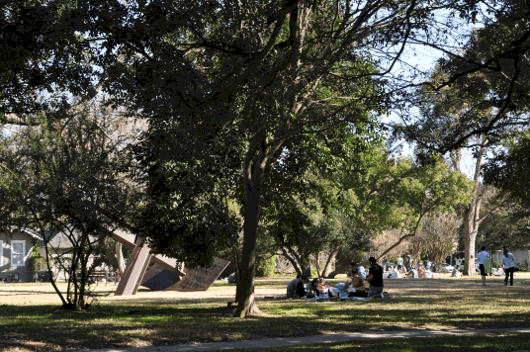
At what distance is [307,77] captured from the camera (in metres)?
13.1

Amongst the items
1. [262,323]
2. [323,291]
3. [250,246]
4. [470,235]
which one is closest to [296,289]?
[323,291]

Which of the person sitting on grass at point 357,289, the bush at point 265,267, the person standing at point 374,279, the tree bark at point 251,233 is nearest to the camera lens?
the tree bark at point 251,233

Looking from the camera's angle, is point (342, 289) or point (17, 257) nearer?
point (342, 289)

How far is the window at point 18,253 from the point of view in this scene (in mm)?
42713

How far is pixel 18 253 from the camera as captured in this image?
43.1 metres

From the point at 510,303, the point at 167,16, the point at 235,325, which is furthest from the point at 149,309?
the point at 510,303

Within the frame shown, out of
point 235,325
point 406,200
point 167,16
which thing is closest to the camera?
point 167,16

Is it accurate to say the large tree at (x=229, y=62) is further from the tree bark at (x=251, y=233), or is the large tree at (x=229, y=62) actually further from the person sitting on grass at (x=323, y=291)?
the person sitting on grass at (x=323, y=291)

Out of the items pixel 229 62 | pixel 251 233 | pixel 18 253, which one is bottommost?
pixel 18 253

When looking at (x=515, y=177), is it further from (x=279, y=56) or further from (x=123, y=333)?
(x=123, y=333)

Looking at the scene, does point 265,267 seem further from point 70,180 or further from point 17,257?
point 70,180

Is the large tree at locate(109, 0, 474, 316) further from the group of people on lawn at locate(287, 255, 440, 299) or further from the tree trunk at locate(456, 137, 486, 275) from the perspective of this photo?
the tree trunk at locate(456, 137, 486, 275)

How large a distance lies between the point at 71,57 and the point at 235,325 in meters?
7.23

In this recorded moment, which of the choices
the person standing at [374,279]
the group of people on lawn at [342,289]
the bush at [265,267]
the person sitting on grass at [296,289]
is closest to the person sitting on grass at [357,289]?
the group of people on lawn at [342,289]
